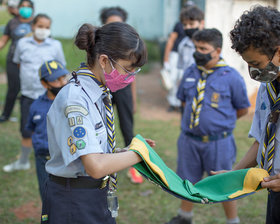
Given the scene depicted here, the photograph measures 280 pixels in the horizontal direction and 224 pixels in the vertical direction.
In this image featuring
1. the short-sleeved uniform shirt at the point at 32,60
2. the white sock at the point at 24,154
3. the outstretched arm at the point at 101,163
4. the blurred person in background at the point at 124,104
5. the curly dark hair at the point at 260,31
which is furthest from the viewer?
the white sock at the point at 24,154

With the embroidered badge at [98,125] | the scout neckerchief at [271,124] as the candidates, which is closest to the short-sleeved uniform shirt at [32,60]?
the embroidered badge at [98,125]

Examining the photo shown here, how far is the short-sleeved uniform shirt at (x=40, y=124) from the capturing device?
11.2 ft

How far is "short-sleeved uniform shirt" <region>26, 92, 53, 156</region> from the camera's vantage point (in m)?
3.42

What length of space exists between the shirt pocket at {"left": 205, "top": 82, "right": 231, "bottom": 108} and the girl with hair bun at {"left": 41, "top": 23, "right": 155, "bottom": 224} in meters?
1.55

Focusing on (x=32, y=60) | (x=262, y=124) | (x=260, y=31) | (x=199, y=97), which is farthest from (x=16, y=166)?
(x=260, y=31)

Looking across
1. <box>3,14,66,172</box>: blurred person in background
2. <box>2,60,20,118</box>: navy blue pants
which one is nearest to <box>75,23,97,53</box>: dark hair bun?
<box>3,14,66,172</box>: blurred person in background

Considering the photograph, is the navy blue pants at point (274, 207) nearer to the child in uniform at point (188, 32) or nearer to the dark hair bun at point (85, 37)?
the dark hair bun at point (85, 37)

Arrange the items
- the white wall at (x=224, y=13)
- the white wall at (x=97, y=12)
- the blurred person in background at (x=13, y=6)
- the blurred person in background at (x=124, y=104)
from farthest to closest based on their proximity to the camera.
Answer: the white wall at (x=97, y=12)
the white wall at (x=224, y=13)
the blurred person in background at (x=13, y=6)
the blurred person in background at (x=124, y=104)

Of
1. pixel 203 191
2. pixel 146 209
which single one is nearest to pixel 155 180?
pixel 203 191

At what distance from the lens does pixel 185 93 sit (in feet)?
13.0

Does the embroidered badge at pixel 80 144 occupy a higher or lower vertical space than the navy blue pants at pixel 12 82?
higher

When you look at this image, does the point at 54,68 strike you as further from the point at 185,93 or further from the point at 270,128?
the point at 270,128

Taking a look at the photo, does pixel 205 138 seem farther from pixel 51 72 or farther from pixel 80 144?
pixel 80 144

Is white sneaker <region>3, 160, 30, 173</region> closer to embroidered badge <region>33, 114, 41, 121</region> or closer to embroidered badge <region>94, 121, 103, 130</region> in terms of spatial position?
embroidered badge <region>33, 114, 41, 121</region>
